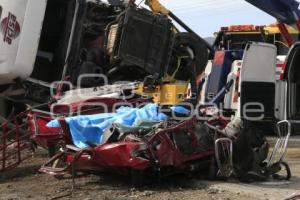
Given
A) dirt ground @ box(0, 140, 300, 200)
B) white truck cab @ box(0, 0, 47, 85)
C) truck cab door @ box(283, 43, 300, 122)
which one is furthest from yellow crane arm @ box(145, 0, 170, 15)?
dirt ground @ box(0, 140, 300, 200)

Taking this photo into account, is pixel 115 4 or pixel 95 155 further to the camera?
pixel 115 4

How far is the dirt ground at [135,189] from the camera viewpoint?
6.04 m

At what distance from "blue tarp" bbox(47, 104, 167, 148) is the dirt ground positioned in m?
0.55

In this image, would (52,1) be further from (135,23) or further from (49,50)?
(135,23)

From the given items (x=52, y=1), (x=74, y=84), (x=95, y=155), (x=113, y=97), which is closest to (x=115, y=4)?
(x=52, y=1)

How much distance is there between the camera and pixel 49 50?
11172mm

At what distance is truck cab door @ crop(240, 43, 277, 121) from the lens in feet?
23.5

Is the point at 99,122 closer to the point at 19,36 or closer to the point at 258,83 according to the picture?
the point at 258,83

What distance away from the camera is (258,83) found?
7.25 metres

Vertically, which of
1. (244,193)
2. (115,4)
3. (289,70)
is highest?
(115,4)

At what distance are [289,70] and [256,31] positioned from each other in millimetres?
8185

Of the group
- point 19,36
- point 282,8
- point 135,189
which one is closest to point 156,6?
point 19,36

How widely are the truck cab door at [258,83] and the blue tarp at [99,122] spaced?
1.09 metres

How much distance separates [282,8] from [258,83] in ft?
7.64
